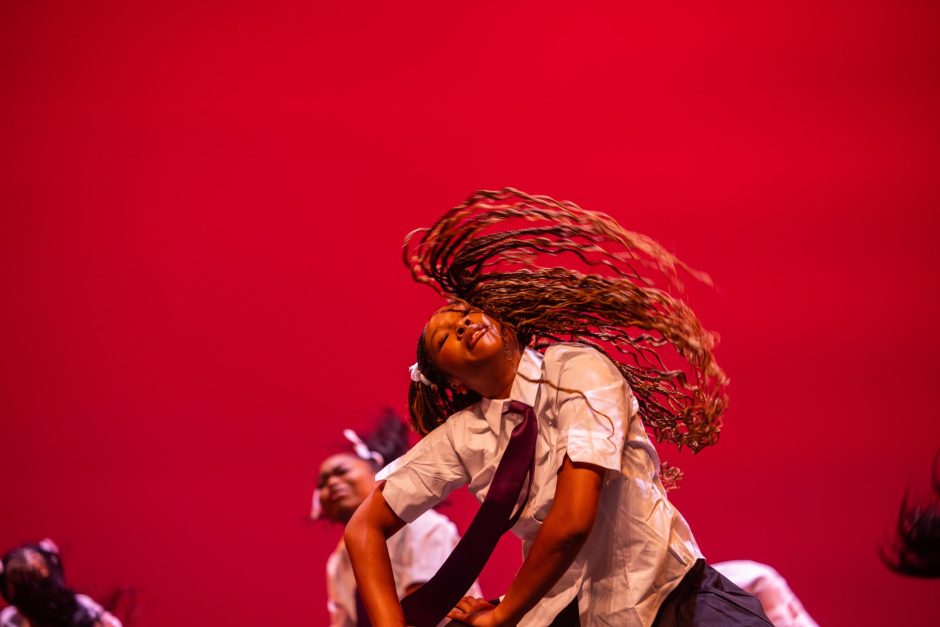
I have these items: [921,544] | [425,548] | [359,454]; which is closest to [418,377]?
[921,544]

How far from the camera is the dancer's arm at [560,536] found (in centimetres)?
148

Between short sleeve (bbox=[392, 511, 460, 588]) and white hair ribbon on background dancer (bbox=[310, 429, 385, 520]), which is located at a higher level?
white hair ribbon on background dancer (bbox=[310, 429, 385, 520])

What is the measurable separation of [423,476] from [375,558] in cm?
16

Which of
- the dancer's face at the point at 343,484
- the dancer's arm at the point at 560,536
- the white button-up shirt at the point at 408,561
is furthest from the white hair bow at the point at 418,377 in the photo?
the dancer's face at the point at 343,484

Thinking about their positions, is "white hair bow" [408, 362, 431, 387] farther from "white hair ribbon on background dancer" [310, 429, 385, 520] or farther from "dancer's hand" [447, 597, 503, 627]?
"white hair ribbon on background dancer" [310, 429, 385, 520]

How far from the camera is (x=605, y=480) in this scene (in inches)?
61.6

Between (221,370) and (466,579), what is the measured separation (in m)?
1.99

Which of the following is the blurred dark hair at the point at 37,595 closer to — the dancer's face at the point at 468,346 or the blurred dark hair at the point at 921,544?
the dancer's face at the point at 468,346

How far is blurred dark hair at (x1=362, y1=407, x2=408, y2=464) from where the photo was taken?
337 cm

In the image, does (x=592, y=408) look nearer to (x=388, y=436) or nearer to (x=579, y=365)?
(x=579, y=365)

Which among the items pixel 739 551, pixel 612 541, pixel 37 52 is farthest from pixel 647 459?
pixel 37 52

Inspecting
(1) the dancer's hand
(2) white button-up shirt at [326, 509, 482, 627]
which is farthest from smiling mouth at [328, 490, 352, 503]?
(1) the dancer's hand

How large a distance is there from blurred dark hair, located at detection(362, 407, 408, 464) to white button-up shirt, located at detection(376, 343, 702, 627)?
5.42 feet

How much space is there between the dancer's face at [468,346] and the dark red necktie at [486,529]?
72 mm
